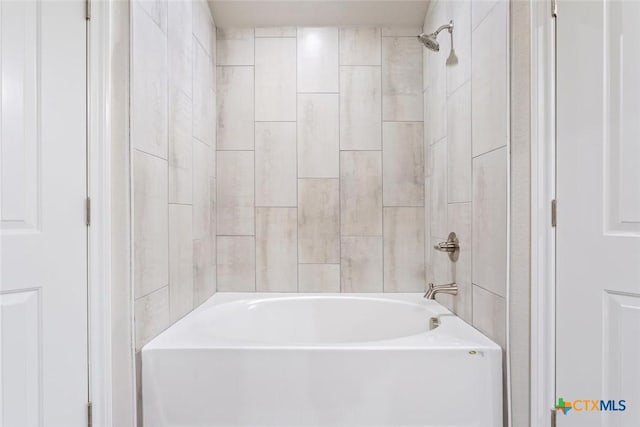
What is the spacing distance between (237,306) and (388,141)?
4.16 ft

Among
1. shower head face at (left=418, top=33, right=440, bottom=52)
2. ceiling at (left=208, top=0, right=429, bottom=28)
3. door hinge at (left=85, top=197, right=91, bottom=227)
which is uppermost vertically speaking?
ceiling at (left=208, top=0, right=429, bottom=28)

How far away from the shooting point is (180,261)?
181cm

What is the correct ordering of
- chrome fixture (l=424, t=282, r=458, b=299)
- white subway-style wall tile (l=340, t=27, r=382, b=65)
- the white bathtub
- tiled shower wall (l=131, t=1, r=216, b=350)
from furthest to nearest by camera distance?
white subway-style wall tile (l=340, t=27, r=382, b=65)
chrome fixture (l=424, t=282, r=458, b=299)
tiled shower wall (l=131, t=1, r=216, b=350)
the white bathtub

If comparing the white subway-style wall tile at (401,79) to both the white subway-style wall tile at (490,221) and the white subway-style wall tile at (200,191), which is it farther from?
the white subway-style wall tile at (200,191)

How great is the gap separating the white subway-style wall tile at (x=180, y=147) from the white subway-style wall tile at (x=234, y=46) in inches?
23.4

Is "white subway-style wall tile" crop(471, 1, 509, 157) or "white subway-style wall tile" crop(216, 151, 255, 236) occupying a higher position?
"white subway-style wall tile" crop(471, 1, 509, 157)

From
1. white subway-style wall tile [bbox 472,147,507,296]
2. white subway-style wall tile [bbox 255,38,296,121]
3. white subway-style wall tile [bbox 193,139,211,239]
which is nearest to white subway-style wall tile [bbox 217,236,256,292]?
white subway-style wall tile [bbox 193,139,211,239]

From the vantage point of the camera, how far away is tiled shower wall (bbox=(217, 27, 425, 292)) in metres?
2.39

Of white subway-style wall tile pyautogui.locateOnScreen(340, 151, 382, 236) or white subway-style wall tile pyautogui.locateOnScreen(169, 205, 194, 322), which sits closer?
white subway-style wall tile pyautogui.locateOnScreen(169, 205, 194, 322)

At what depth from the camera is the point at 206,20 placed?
2232mm

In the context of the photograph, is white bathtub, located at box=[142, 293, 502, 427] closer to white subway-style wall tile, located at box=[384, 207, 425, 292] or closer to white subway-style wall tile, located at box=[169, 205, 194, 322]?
white subway-style wall tile, located at box=[169, 205, 194, 322]
